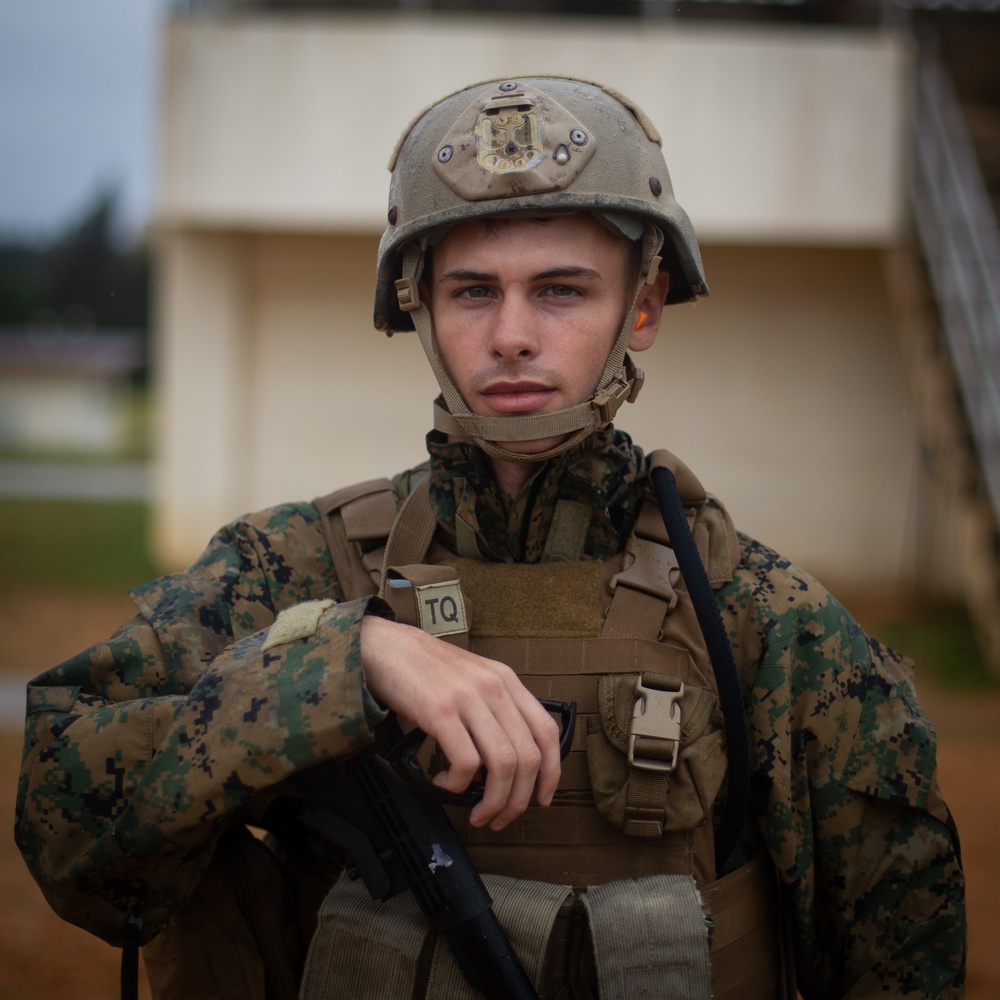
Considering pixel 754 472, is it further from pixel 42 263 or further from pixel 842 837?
pixel 42 263

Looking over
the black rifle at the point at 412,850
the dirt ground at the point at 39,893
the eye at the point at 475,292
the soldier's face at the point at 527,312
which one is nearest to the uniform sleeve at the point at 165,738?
the black rifle at the point at 412,850

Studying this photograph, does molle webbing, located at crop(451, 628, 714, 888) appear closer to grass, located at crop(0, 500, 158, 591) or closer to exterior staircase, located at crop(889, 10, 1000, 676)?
exterior staircase, located at crop(889, 10, 1000, 676)

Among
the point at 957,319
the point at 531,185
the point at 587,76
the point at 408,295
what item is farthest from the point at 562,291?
the point at 587,76

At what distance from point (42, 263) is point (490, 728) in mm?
63723

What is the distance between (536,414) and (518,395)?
2.0 inches

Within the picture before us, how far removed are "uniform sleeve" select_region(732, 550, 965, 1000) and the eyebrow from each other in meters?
0.63

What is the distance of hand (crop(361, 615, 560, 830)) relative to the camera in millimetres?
Result: 1547

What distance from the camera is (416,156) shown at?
2109 mm

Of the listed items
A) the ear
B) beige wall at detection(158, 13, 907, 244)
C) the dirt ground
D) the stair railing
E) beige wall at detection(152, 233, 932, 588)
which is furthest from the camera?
beige wall at detection(152, 233, 932, 588)

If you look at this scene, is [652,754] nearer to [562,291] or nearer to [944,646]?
[562,291]

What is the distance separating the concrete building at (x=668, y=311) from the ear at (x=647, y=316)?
645cm

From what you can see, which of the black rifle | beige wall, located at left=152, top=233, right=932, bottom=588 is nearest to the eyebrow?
the black rifle

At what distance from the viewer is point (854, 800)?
194 cm

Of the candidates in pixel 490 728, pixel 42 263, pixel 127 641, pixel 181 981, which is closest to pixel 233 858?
pixel 181 981
